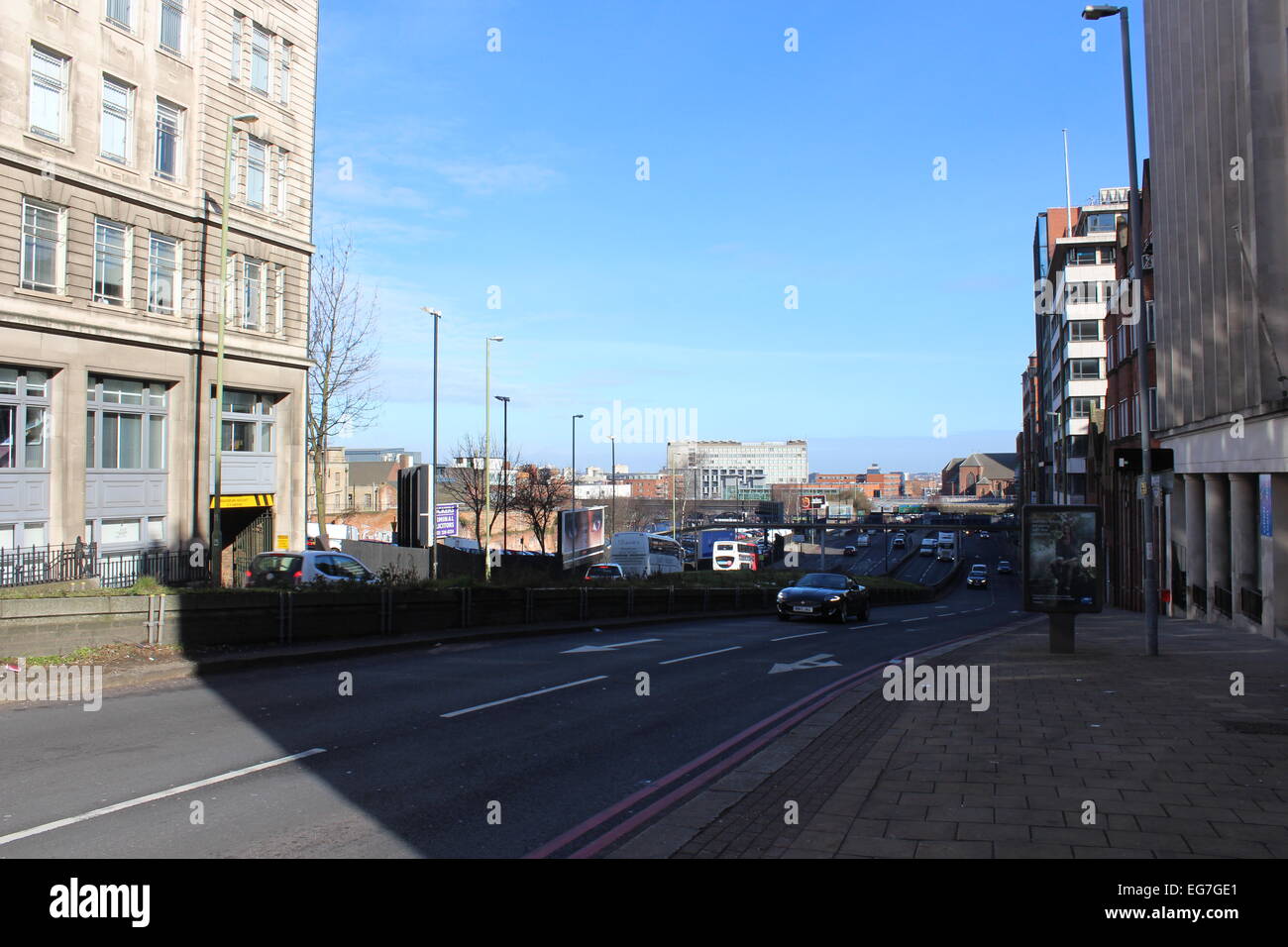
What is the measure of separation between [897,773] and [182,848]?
5.23 metres

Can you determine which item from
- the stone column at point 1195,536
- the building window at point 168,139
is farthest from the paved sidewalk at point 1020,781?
the building window at point 168,139

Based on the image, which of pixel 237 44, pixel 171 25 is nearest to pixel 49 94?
pixel 171 25

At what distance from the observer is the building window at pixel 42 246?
78.9 feet

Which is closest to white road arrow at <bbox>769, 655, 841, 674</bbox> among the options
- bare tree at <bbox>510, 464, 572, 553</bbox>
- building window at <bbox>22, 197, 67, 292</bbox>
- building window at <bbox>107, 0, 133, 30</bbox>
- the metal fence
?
the metal fence

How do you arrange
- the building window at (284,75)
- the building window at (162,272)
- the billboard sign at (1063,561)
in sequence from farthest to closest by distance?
the building window at (284,75)
the building window at (162,272)
the billboard sign at (1063,561)

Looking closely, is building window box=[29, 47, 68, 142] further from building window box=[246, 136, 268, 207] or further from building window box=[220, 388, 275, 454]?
building window box=[220, 388, 275, 454]

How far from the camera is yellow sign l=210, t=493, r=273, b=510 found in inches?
1201

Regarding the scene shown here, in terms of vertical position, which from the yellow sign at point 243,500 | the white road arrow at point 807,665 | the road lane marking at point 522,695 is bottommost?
the white road arrow at point 807,665

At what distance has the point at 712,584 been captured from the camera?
34.8 m

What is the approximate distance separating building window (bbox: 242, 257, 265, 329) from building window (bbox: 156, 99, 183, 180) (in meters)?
3.44

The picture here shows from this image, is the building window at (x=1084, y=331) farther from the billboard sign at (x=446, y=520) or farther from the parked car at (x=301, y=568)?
the parked car at (x=301, y=568)

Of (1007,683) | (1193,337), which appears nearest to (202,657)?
(1007,683)

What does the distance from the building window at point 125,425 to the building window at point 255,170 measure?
700 centimetres
